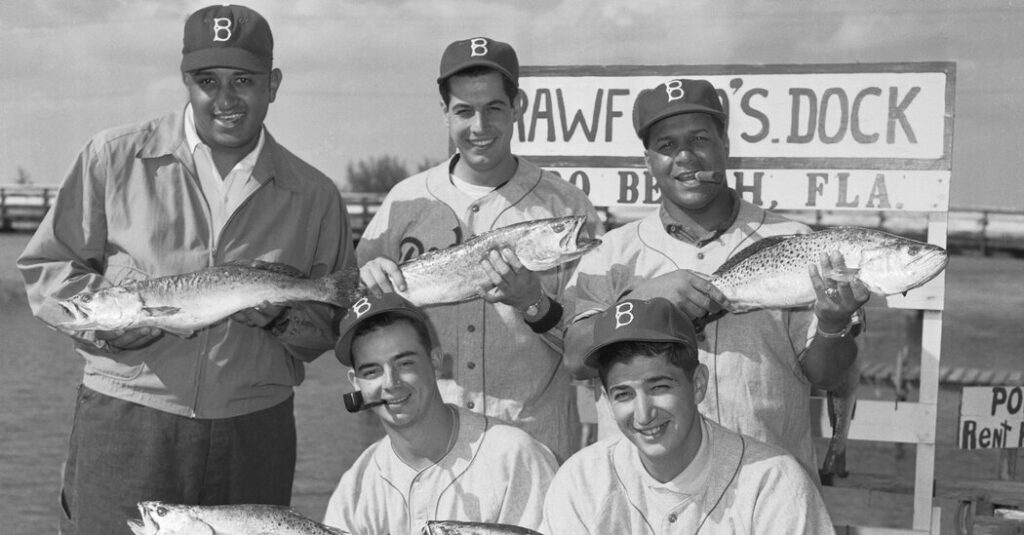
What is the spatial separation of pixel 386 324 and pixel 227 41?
48.9 inches

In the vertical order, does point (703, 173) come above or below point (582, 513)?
above

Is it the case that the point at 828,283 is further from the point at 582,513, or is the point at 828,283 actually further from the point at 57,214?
the point at 57,214

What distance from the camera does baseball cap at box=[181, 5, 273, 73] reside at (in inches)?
179

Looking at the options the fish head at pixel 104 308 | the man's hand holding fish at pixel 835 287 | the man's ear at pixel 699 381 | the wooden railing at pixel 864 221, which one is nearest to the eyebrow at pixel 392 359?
the fish head at pixel 104 308

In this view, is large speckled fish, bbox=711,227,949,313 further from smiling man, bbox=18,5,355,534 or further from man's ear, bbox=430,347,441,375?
smiling man, bbox=18,5,355,534

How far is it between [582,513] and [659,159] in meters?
1.40

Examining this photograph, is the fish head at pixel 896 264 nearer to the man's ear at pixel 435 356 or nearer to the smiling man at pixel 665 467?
the smiling man at pixel 665 467

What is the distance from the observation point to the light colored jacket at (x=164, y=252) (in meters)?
4.58

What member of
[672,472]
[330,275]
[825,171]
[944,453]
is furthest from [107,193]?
[944,453]

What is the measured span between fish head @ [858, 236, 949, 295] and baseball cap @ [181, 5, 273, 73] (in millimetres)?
2211

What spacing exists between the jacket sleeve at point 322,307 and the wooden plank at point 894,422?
2.87 m

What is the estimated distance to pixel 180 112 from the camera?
190 inches

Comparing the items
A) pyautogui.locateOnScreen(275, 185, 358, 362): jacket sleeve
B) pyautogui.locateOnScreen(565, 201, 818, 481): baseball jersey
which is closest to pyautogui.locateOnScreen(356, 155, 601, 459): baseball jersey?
pyautogui.locateOnScreen(275, 185, 358, 362): jacket sleeve

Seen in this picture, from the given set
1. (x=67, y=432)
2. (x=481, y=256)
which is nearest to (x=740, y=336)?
(x=481, y=256)
